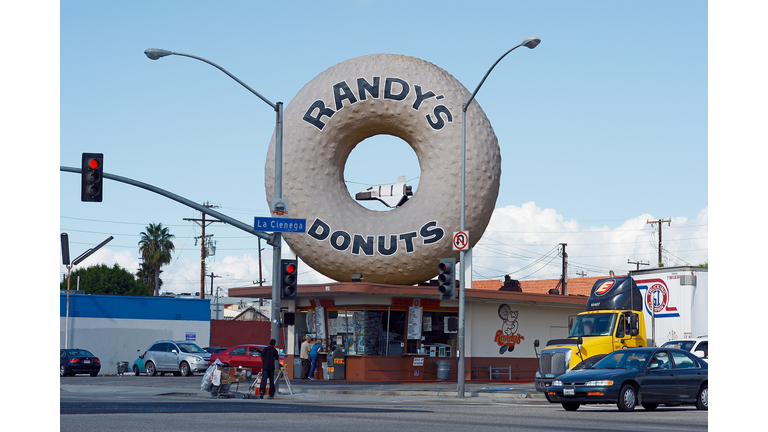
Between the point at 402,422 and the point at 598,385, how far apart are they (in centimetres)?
564

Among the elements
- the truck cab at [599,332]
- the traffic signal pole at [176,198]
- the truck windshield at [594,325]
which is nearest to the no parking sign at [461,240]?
the truck cab at [599,332]

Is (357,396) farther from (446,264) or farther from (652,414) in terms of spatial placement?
(652,414)

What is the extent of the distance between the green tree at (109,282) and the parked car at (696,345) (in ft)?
219

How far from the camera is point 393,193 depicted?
31406 mm

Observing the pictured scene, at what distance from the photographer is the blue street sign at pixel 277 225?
74.2ft

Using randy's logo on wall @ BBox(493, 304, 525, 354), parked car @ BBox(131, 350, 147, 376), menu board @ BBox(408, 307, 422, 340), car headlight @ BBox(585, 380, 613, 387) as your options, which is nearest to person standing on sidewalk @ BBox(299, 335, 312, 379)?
menu board @ BBox(408, 307, 422, 340)

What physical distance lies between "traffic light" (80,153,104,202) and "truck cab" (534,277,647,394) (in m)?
11.7

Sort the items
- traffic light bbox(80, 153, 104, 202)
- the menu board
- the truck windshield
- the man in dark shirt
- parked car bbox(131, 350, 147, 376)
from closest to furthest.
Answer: traffic light bbox(80, 153, 104, 202)
the man in dark shirt
the truck windshield
the menu board
parked car bbox(131, 350, 147, 376)

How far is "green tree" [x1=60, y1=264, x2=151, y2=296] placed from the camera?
85562 mm

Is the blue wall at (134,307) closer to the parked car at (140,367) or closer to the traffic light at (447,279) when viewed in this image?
the parked car at (140,367)

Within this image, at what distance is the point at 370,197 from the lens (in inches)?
1268

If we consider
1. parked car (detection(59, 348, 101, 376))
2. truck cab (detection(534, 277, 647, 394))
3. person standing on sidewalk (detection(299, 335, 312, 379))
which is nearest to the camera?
truck cab (detection(534, 277, 647, 394))

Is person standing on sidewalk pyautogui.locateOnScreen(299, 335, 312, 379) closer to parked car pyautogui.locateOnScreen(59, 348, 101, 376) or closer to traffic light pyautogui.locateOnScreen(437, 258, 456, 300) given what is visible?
traffic light pyautogui.locateOnScreen(437, 258, 456, 300)

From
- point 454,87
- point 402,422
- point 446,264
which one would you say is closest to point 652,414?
point 402,422
